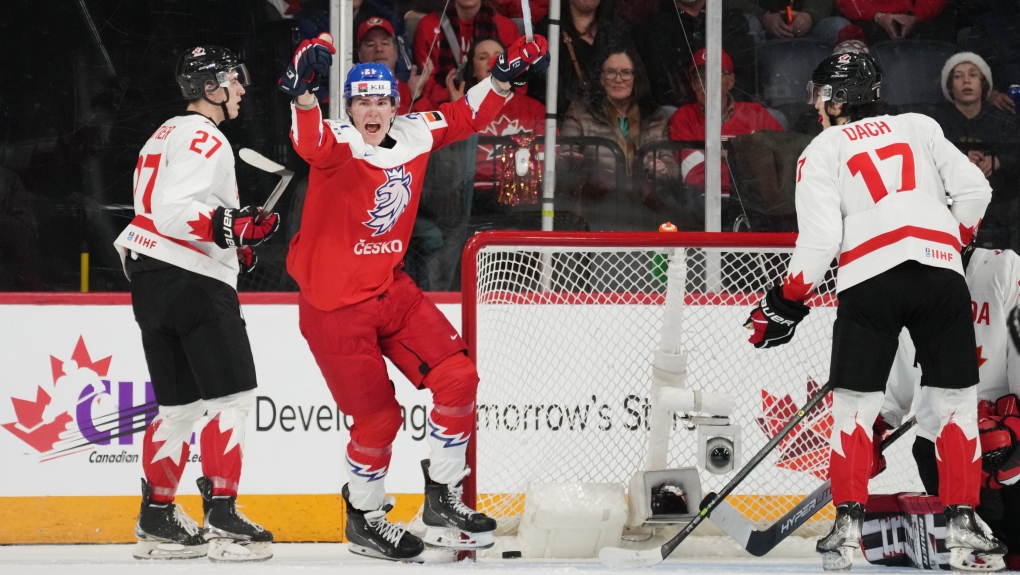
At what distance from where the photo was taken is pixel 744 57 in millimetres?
4547

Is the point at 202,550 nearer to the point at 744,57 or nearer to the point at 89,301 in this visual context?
the point at 89,301

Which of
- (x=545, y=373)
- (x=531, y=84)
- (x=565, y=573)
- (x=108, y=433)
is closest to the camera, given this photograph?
(x=565, y=573)

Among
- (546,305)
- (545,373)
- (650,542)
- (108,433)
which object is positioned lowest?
(650,542)

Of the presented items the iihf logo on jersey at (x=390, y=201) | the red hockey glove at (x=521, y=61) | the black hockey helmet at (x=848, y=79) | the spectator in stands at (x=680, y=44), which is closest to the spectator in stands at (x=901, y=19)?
the spectator in stands at (x=680, y=44)

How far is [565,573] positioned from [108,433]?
2.00 m

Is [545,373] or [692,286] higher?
[692,286]

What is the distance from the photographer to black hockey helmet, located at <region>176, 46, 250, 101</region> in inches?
127

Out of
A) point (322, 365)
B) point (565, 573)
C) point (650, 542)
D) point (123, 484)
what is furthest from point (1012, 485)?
point (123, 484)

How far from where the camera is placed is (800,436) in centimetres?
375

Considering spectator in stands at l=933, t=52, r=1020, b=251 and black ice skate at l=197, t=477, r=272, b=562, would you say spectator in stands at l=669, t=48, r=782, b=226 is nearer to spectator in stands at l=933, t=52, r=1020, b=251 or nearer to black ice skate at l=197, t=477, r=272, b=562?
spectator in stands at l=933, t=52, r=1020, b=251

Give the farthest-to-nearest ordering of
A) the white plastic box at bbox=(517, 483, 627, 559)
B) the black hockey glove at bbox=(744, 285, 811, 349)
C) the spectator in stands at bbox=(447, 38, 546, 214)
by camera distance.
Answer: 1. the spectator in stands at bbox=(447, 38, 546, 214)
2. the white plastic box at bbox=(517, 483, 627, 559)
3. the black hockey glove at bbox=(744, 285, 811, 349)

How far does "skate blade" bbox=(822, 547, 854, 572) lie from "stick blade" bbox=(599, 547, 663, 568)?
54 cm

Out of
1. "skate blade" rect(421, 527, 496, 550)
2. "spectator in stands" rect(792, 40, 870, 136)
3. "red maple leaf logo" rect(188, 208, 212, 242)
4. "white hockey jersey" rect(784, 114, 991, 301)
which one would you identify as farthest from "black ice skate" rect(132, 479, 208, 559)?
"spectator in stands" rect(792, 40, 870, 136)

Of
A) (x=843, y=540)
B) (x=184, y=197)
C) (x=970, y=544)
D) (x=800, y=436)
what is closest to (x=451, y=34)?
(x=184, y=197)
